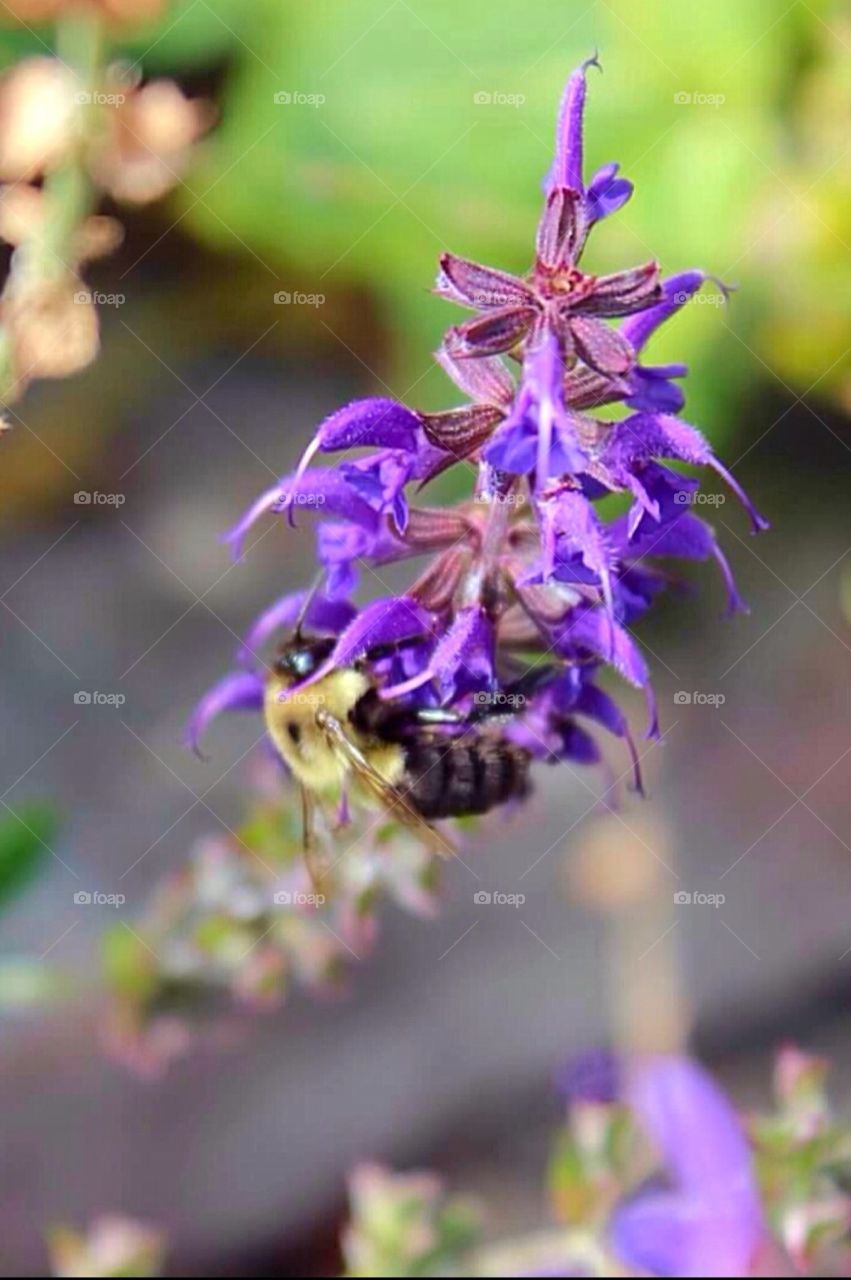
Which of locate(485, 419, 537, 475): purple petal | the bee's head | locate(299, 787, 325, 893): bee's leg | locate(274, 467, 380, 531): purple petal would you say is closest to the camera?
locate(485, 419, 537, 475): purple petal

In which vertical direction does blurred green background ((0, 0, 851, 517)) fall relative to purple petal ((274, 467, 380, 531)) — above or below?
above

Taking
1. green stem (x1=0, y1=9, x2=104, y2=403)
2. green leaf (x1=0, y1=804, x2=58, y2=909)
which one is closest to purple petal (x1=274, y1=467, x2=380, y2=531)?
green stem (x1=0, y1=9, x2=104, y2=403)

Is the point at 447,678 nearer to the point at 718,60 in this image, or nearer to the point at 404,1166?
the point at 404,1166

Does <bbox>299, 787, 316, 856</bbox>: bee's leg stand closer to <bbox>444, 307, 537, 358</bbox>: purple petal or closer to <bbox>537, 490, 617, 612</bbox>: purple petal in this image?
<bbox>537, 490, 617, 612</bbox>: purple petal

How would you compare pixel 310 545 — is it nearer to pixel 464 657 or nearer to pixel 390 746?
pixel 390 746

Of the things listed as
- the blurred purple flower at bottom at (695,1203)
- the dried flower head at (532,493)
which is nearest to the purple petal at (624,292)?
the dried flower head at (532,493)

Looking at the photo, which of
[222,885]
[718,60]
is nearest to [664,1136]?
A: [222,885]
